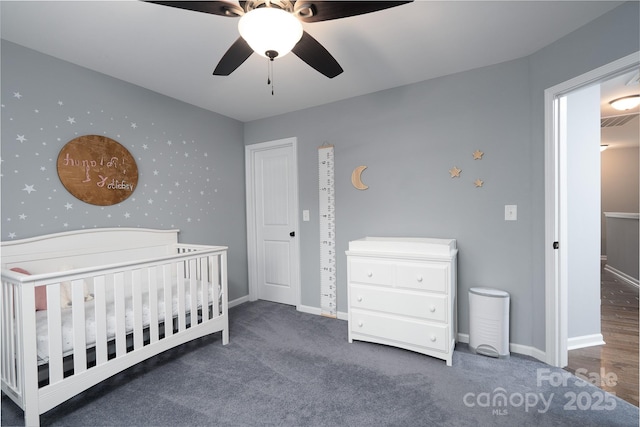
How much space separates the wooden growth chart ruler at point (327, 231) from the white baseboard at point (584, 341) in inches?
76.7

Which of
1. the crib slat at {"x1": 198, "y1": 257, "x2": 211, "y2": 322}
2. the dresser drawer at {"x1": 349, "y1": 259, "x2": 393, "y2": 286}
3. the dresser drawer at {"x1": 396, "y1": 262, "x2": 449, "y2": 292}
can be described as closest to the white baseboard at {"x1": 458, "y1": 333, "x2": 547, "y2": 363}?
the dresser drawer at {"x1": 396, "y1": 262, "x2": 449, "y2": 292}

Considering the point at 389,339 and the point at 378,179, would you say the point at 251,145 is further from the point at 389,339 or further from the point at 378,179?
the point at 389,339

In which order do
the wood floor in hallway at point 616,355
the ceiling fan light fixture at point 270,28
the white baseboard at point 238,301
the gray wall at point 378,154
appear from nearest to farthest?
the ceiling fan light fixture at point 270,28, the wood floor in hallway at point 616,355, the gray wall at point 378,154, the white baseboard at point 238,301

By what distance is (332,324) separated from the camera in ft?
9.38

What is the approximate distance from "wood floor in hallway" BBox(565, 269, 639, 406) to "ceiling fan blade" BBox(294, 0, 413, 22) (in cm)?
251

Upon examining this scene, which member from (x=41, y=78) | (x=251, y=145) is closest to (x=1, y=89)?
(x=41, y=78)

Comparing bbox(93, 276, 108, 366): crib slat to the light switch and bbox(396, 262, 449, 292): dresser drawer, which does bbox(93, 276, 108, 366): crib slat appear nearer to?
bbox(396, 262, 449, 292): dresser drawer

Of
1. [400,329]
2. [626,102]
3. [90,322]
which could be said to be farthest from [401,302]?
[626,102]

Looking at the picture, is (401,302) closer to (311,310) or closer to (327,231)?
(327,231)

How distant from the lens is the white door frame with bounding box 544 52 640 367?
201 centimetres

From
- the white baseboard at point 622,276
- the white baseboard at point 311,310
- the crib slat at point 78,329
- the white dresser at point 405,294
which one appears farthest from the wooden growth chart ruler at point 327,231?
the white baseboard at point 622,276

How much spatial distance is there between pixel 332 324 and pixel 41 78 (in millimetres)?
2978

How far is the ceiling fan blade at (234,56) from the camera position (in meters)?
1.49

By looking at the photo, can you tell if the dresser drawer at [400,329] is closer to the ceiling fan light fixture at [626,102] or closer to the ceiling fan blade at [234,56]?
Answer: the ceiling fan blade at [234,56]
